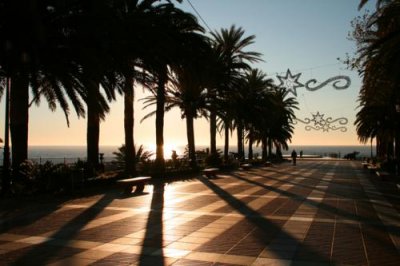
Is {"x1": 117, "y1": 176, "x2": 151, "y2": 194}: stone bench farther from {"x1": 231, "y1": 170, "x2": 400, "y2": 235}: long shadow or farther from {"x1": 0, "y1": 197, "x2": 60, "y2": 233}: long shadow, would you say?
{"x1": 231, "y1": 170, "x2": 400, "y2": 235}: long shadow

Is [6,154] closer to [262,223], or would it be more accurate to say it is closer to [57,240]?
[57,240]

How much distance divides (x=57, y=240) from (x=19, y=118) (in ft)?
28.9

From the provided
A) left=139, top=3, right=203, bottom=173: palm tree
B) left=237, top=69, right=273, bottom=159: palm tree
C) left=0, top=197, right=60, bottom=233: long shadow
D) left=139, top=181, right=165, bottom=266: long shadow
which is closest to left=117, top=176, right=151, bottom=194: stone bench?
left=139, top=181, right=165, bottom=266: long shadow

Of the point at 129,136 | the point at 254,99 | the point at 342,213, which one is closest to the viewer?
the point at 342,213

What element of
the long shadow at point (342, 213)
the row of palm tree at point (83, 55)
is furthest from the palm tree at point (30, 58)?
the long shadow at point (342, 213)

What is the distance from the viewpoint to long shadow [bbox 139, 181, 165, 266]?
21.9 feet

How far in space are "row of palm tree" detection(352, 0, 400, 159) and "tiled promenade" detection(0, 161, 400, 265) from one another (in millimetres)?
5209

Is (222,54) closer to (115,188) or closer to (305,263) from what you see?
(115,188)

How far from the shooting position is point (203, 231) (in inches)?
347

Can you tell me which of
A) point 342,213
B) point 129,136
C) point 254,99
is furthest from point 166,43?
point 254,99

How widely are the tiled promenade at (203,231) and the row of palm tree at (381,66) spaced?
521 cm

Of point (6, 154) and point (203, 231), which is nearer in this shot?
point (203, 231)

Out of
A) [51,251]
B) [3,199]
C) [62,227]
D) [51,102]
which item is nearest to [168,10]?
[51,102]

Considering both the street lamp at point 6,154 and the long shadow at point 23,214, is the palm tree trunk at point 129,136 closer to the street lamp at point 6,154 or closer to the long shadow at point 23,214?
the street lamp at point 6,154
